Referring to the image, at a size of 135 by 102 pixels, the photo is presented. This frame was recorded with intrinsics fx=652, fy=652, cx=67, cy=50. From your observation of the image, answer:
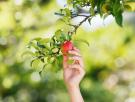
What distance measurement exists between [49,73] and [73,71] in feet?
12.4

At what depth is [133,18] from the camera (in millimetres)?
6828

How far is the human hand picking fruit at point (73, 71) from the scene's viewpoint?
1.81 meters

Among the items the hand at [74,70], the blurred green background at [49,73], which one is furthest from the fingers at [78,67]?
the blurred green background at [49,73]

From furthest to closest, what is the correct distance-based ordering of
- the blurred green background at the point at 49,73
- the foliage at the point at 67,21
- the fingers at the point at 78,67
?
1. the blurred green background at the point at 49,73
2. the fingers at the point at 78,67
3. the foliage at the point at 67,21

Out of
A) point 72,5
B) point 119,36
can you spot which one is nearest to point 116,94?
point 119,36

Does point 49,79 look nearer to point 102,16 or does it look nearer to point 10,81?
point 10,81

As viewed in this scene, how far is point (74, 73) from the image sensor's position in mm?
1951

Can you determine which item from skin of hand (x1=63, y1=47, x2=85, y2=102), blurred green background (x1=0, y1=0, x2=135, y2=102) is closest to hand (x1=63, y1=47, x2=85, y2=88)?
skin of hand (x1=63, y1=47, x2=85, y2=102)

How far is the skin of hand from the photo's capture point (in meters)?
1.84

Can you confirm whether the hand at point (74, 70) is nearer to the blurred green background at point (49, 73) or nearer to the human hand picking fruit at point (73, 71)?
the human hand picking fruit at point (73, 71)

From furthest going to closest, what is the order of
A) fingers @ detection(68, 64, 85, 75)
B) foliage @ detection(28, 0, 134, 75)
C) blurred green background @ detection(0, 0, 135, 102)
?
blurred green background @ detection(0, 0, 135, 102) → fingers @ detection(68, 64, 85, 75) → foliage @ detection(28, 0, 134, 75)

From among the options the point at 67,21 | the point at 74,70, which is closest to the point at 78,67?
the point at 74,70

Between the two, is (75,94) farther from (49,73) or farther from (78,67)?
(49,73)

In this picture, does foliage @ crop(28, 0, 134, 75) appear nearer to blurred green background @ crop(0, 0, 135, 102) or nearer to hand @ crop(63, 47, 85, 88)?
hand @ crop(63, 47, 85, 88)
